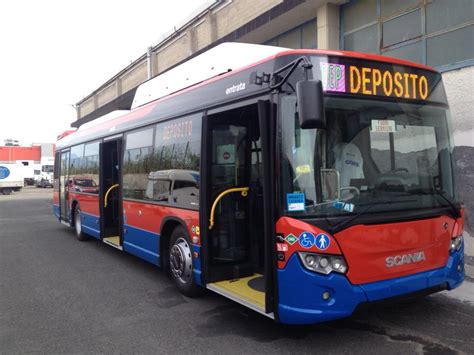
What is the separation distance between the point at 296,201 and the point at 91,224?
22.9ft

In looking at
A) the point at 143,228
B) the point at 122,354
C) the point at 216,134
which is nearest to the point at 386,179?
the point at 216,134

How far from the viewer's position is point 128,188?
24.6 feet

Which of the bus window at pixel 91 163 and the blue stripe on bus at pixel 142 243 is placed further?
the bus window at pixel 91 163

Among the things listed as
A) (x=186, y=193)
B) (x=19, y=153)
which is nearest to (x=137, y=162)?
(x=186, y=193)

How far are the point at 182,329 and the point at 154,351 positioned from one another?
0.57 m

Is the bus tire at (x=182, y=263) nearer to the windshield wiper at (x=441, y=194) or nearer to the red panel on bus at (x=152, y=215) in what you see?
the red panel on bus at (x=152, y=215)

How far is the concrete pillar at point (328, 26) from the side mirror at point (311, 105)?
22.8 ft

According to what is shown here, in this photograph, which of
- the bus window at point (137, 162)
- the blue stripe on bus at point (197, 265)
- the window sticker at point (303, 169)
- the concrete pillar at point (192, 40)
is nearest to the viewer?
the window sticker at point (303, 169)

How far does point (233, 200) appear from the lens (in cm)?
537

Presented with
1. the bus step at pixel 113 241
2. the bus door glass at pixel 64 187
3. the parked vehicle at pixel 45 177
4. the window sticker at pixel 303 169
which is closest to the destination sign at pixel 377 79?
the window sticker at pixel 303 169

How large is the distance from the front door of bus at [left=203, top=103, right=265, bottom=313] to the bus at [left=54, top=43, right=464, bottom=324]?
14mm

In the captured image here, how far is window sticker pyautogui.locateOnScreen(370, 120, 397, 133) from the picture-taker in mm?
4133

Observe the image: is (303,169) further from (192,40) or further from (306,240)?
(192,40)

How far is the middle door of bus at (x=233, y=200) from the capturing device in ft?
17.0
